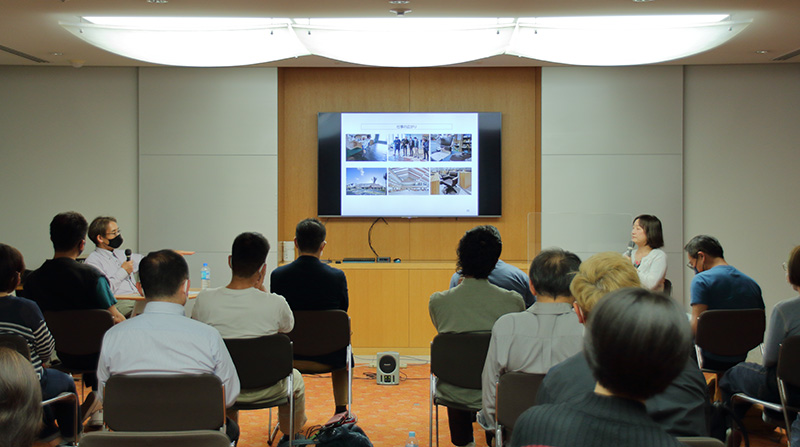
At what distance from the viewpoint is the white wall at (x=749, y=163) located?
288 inches

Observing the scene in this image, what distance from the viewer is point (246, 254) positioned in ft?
12.0

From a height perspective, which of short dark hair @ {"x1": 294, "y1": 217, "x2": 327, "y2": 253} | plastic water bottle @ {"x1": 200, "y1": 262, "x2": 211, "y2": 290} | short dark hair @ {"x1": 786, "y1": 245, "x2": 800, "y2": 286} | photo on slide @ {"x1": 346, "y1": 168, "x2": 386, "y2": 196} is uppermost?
photo on slide @ {"x1": 346, "y1": 168, "x2": 386, "y2": 196}

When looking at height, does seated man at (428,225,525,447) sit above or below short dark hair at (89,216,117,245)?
below

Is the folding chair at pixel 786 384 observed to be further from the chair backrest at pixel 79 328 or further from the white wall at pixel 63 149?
the white wall at pixel 63 149

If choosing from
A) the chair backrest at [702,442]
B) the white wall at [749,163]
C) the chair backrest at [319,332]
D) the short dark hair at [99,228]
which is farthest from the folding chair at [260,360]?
the white wall at [749,163]

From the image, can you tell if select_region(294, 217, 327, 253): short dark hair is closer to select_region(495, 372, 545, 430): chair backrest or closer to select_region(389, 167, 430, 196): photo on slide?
select_region(495, 372, 545, 430): chair backrest

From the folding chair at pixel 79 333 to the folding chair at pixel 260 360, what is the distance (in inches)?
46.6

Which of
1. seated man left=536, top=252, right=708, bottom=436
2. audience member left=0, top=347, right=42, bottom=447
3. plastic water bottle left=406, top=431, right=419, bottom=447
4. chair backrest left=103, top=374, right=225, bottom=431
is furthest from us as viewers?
plastic water bottle left=406, top=431, right=419, bottom=447

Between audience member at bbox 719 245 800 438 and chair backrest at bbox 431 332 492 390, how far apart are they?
1491 millimetres

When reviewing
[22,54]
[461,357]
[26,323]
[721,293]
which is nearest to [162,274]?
[26,323]

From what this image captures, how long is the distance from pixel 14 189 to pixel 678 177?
7.15 metres

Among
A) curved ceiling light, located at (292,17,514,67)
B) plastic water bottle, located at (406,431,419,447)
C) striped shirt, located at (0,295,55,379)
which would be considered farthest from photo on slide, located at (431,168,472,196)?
striped shirt, located at (0,295,55,379)

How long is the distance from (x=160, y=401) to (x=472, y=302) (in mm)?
1716

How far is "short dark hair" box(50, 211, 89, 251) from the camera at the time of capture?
14.0 feet
